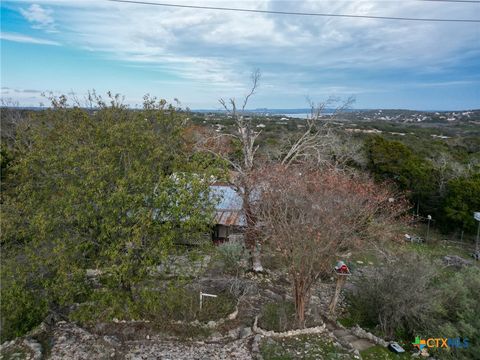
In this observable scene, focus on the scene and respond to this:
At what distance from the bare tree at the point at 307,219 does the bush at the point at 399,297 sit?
3.88ft

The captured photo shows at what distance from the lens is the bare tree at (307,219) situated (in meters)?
8.34

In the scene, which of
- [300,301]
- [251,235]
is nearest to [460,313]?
A: [300,301]

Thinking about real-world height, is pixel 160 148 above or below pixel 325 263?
above

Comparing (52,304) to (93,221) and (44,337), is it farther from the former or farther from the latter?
(93,221)

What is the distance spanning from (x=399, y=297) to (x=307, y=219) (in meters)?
2.97

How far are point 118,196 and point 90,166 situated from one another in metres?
1.06

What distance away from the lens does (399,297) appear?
882 cm

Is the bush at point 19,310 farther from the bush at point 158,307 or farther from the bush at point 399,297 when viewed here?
the bush at point 399,297

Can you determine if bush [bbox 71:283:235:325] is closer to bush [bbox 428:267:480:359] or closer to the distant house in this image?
the distant house

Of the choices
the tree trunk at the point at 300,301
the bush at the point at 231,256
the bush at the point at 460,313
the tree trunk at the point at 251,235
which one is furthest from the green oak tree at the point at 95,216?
the bush at the point at 460,313

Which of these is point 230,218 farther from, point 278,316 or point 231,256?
point 278,316

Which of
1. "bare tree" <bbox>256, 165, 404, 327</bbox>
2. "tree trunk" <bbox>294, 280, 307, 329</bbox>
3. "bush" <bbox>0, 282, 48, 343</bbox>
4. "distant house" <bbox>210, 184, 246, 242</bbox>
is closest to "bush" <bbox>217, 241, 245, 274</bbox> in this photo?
"bare tree" <bbox>256, 165, 404, 327</bbox>

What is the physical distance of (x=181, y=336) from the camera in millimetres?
8258

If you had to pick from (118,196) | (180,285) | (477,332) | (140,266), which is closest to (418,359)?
(477,332)
